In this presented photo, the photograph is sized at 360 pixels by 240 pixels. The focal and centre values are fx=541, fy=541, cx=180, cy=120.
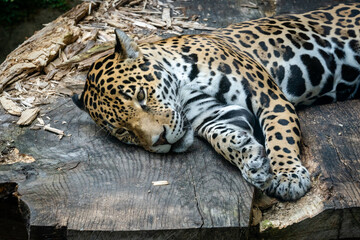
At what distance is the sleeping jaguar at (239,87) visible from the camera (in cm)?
537

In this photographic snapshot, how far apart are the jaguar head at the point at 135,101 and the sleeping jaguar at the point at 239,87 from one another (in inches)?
0.4

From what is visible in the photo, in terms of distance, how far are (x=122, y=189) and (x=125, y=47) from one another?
1.54 metres

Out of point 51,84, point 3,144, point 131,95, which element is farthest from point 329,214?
point 51,84

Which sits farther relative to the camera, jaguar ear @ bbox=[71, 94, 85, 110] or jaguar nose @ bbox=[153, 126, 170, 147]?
jaguar ear @ bbox=[71, 94, 85, 110]

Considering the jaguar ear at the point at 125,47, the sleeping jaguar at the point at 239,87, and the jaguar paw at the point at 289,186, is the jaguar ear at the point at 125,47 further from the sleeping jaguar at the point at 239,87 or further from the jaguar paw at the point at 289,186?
the jaguar paw at the point at 289,186

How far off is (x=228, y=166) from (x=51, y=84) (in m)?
2.88

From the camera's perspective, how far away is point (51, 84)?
7031 mm

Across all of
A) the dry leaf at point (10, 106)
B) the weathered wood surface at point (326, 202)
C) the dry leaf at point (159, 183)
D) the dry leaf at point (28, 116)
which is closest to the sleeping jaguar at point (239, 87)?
the weathered wood surface at point (326, 202)

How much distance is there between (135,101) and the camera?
5469 millimetres

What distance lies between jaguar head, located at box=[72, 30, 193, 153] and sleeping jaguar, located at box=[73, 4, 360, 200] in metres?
0.01

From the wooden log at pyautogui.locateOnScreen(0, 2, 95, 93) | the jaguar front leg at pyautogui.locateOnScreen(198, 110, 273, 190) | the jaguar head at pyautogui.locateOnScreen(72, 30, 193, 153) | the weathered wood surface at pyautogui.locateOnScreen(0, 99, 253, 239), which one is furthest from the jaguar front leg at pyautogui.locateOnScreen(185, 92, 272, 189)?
the wooden log at pyautogui.locateOnScreen(0, 2, 95, 93)

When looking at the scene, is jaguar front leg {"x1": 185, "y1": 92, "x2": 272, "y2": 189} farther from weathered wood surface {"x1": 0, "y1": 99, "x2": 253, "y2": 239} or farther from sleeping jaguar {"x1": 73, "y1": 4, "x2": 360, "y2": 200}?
weathered wood surface {"x1": 0, "y1": 99, "x2": 253, "y2": 239}

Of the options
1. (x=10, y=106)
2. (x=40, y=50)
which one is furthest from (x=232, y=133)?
(x=40, y=50)

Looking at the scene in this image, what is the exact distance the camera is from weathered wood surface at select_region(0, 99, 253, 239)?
452cm
